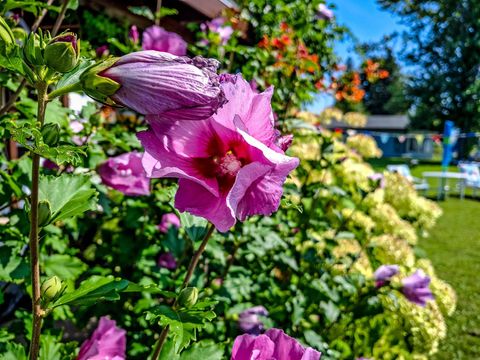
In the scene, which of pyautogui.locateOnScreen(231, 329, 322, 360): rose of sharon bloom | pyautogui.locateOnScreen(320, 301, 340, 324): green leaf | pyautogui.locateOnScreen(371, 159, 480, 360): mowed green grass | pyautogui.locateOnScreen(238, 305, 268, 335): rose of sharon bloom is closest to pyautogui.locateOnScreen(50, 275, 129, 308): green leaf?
pyautogui.locateOnScreen(231, 329, 322, 360): rose of sharon bloom

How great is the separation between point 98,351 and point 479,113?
97.4 ft

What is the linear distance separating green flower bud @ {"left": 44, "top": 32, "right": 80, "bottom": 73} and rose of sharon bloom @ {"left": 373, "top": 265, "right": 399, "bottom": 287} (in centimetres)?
170

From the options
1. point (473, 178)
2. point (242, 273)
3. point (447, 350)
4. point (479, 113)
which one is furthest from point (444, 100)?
point (242, 273)

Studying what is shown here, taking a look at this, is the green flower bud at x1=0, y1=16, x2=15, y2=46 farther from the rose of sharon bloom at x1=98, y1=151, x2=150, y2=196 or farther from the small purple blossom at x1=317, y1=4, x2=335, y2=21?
the small purple blossom at x1=317, y1=4, x2=335, y2=21

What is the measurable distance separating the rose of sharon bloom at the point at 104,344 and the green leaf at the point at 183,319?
9.0 inches

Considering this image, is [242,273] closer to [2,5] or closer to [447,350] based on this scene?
[2,5]

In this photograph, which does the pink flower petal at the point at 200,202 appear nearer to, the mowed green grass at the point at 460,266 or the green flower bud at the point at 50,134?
the green flower bud at the point at 50,134

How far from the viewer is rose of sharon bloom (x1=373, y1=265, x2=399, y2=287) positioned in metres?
1.92

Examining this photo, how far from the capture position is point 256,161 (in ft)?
1.96

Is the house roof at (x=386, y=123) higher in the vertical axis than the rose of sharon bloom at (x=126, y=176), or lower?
higher

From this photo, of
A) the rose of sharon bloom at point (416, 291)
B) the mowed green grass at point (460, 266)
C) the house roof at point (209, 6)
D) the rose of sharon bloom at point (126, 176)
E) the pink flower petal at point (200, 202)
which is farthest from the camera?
the mowed green grass at point (460, 266)

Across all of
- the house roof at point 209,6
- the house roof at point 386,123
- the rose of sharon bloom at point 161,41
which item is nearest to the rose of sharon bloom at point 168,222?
the rose of sharon bloom at point 161,41

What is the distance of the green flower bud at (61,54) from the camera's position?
1.65 feet

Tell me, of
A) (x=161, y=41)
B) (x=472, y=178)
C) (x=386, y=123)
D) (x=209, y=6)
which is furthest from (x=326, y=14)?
(x=386, y=123)
